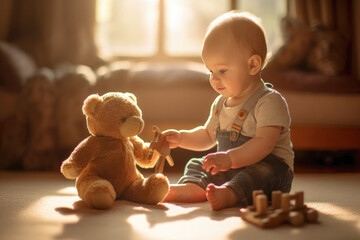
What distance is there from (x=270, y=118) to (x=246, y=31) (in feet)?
0.85

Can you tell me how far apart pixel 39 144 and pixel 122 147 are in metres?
0.89

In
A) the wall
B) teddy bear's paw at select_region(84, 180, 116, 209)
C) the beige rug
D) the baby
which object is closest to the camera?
the beige rug

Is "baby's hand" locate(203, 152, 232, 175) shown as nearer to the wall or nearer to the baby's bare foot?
the baby's bare foot

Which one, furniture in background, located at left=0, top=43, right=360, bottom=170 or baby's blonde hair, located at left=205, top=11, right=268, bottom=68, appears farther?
furniture in background, located at left=0, top=43, right=360, bottom=170

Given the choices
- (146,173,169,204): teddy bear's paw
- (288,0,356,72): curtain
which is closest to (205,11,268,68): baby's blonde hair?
(146,173,169,204): teddy bear's paw

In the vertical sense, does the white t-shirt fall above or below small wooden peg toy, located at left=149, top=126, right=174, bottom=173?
above

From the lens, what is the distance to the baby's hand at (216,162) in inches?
39.6

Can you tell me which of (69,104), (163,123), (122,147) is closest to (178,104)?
(163,123)

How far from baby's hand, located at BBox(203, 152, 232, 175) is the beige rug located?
0.11m

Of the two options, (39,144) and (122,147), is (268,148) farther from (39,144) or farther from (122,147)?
(39,144)

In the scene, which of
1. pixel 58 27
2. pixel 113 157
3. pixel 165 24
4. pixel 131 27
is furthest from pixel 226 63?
pixel 131 27

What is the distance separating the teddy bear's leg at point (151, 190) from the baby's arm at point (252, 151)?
126 millimetres

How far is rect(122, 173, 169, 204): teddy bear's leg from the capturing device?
3.43ft

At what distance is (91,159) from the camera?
43.5 inches
